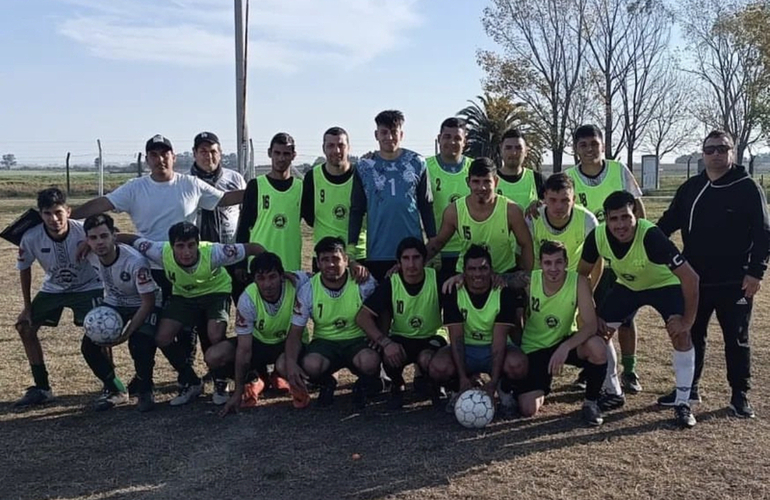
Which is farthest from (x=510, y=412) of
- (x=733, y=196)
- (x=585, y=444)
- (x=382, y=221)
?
(x=733, y=196)

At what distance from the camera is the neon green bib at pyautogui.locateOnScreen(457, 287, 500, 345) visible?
18.3 feet

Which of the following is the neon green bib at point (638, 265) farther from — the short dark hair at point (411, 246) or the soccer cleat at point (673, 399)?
the short dark hair at point (411, 246)

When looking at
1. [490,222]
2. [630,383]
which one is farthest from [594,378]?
[490,222]

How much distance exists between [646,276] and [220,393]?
10.9 feet

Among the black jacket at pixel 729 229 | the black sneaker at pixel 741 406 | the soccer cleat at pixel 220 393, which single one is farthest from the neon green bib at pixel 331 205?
the black sneaker at pixel 741 406

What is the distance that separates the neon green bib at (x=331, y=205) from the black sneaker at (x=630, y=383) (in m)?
2.36

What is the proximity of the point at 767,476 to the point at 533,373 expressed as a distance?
5.46ft

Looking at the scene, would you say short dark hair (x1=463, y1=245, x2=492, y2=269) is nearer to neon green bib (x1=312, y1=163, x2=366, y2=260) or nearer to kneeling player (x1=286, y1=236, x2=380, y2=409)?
kneeling player (x1=286, y1=236, x2=380, y2=409)

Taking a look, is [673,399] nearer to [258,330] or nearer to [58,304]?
[258,330]

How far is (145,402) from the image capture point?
19.3ft

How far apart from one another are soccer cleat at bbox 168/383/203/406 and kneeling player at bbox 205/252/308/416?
0.94ft

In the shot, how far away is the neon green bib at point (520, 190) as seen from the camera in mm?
6180

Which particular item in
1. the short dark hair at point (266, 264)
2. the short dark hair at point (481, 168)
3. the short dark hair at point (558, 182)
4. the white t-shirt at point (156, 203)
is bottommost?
the short dark hair at point (266, 264)

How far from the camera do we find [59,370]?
693 centimetres
